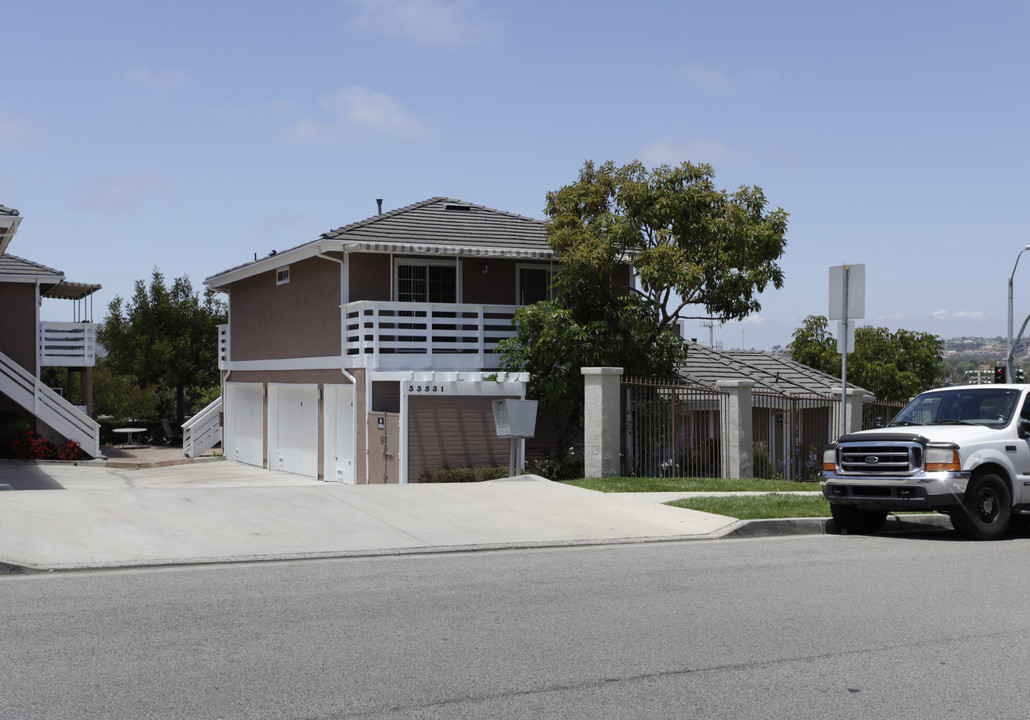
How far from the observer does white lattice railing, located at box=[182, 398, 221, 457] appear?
3509cm

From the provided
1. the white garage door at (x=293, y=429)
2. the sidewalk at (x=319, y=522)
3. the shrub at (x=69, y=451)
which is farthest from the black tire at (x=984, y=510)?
the shrub at (x=69, y=451)

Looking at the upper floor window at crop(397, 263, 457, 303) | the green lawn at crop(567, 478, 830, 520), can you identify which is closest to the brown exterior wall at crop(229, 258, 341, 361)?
the upper floor window at crop(397, 263, 457, 303)

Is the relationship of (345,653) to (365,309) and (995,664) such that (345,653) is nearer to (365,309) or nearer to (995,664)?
(995,664)

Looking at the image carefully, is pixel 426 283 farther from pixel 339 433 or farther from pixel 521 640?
pixel 521 640

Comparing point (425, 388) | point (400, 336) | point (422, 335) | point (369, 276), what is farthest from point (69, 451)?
point (425, 388)

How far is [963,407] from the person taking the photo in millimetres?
14367

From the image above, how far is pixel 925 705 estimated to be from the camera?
6062 millimetres

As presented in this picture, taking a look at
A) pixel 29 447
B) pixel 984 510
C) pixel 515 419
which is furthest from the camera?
pixel 29 447

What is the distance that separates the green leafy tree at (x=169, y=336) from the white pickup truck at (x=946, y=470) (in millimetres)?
33664

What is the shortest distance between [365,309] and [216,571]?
1339 centimetres

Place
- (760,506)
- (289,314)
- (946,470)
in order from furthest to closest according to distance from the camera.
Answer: (289,314) < (760,506) < (946,470)

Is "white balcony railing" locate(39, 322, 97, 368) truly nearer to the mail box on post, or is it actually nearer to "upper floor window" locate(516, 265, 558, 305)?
"upper floor window" locate(516, 265, 558, 305)

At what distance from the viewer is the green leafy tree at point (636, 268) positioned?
21.9 metres

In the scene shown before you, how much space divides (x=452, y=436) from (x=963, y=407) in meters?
10.6
